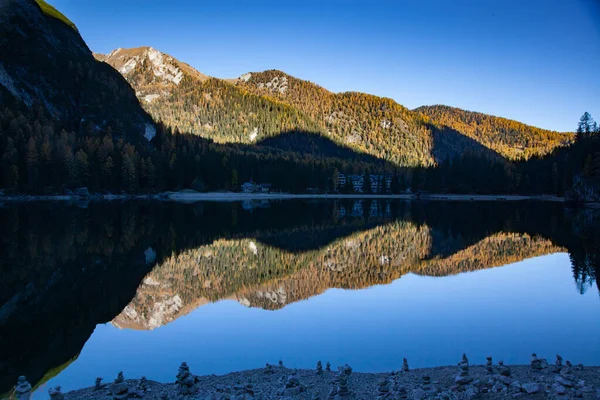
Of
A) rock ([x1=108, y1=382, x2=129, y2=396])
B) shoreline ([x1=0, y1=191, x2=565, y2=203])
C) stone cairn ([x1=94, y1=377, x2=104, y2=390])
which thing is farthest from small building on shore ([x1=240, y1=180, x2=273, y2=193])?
rock ([x1=108, y1=382, x2=129, y2=396])

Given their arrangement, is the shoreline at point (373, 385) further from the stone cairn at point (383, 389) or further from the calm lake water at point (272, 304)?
the calm lake water at point (272, 304)

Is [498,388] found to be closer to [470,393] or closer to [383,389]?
[470,393]

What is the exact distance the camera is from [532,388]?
841 centimetres

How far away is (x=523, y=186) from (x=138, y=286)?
13000 centimetres

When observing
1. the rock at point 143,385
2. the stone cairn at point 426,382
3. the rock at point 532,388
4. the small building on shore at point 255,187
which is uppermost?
the small building on shore at point 255,187

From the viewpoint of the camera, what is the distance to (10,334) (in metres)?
12.7

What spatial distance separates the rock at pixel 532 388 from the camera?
27.5 ft

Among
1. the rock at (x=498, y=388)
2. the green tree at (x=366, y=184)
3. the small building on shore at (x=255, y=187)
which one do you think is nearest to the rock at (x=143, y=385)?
the rock at (x=498, y=388)

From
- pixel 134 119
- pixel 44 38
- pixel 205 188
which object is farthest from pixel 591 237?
pixel 44 38

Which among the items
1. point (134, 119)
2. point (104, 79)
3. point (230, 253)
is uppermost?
point (104, 79)

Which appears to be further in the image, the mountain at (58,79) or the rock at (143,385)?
the mountain at (58,79)

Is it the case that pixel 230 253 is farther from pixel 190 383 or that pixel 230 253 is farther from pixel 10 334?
pixel 190 383

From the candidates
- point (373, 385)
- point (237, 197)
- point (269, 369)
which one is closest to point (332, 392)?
point (373, 385)

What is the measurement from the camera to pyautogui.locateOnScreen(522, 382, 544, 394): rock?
27.5 feet
